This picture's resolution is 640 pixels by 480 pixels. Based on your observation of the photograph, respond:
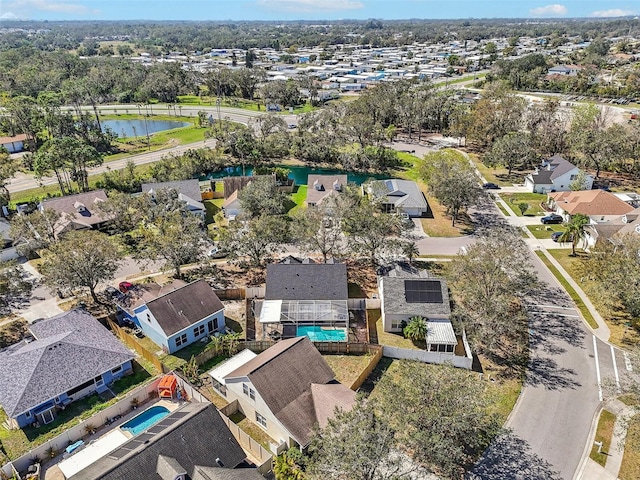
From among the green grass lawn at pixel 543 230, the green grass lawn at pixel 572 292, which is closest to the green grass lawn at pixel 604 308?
the green grass lawn at pixel 572 292

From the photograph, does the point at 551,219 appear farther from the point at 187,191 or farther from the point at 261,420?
the point at 187,191

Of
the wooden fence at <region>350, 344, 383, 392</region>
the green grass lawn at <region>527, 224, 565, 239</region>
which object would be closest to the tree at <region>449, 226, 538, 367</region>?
the wooden fence at <region>350, 344, 383, 392</region>

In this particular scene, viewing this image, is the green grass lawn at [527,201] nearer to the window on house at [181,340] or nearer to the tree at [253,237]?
the tree at [253,237]

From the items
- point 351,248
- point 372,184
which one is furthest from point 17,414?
point 372,184

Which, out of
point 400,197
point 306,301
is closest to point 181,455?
point 306,301

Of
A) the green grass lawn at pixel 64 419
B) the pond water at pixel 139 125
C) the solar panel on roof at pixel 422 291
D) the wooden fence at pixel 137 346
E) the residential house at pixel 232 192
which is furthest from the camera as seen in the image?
the pond water at pixel 139 125
